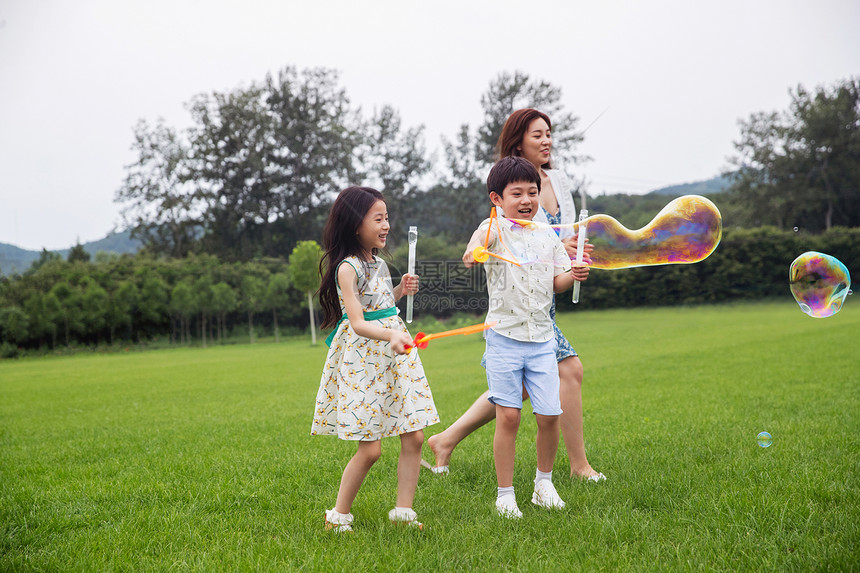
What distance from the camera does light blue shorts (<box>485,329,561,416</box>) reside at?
329 cm

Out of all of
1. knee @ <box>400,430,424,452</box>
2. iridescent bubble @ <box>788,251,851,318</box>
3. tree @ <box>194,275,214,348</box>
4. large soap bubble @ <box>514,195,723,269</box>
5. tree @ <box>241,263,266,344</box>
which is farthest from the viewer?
tree @ <box>241,263,266,344</box>

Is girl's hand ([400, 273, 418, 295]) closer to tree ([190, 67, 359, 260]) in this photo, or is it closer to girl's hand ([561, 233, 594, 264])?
girl's hand ([561, 233, 594, 264])

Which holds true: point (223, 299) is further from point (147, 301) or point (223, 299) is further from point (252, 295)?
point (147, 301)

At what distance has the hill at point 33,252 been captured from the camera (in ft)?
99.8

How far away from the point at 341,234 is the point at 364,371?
723mm

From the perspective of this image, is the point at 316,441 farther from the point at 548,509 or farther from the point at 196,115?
the point at 196,115

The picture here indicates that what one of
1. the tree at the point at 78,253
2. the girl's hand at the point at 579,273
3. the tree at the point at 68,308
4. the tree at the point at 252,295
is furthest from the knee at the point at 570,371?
the tree at the point at 78,253

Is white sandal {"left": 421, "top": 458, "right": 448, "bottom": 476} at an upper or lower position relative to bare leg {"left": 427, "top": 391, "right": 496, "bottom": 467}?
lower

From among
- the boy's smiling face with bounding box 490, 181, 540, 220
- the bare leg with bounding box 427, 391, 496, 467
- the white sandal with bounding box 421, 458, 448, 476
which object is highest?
the boy's smiling face with bounding box 490, 181, 540, 220

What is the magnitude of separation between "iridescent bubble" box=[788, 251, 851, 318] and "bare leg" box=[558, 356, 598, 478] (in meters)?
1.57

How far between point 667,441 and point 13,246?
40626 mm

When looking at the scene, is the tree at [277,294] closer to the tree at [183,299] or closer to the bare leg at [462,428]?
the tree at [183,299]

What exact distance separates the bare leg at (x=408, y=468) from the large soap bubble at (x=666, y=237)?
1.52 metres

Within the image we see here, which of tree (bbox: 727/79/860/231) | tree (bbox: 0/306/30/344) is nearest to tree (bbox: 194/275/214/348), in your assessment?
tree (bbox: 0/306/30/344)
